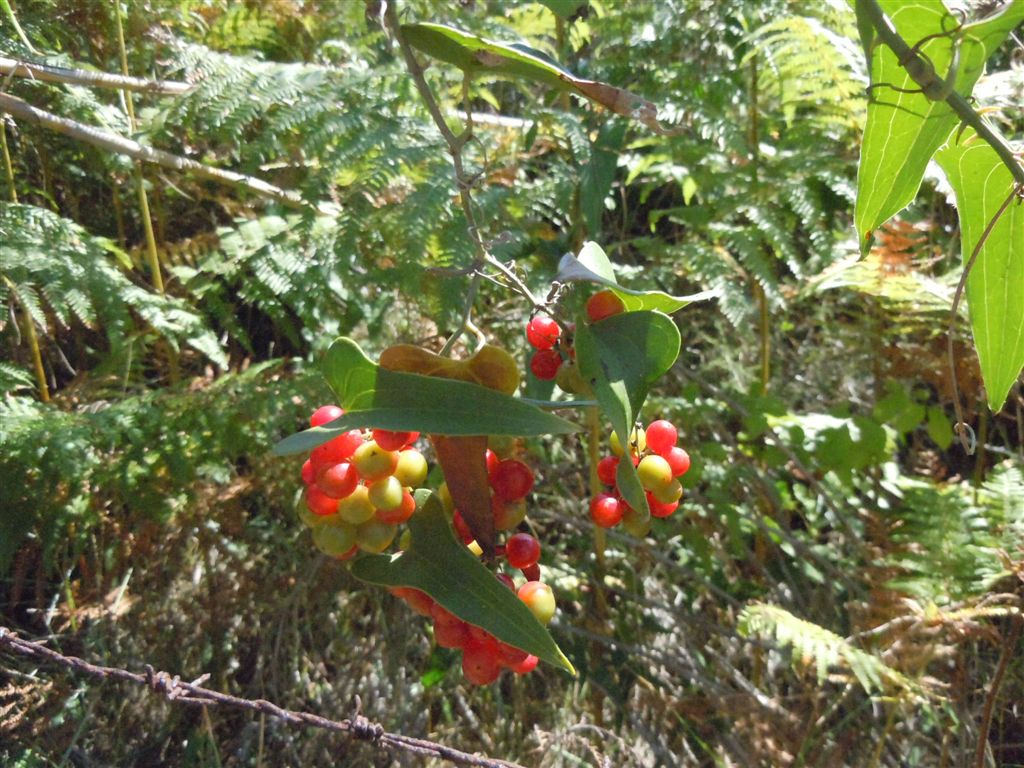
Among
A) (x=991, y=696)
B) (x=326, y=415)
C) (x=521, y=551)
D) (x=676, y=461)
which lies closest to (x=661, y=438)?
(x=676, y=461)

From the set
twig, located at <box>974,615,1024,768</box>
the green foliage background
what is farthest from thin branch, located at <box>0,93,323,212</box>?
twig, located at <box>974,615,1024,768</box>

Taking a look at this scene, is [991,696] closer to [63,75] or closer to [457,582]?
[457,582]

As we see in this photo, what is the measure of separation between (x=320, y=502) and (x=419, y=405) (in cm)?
11

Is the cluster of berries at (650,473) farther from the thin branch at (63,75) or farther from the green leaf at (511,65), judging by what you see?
the thin branch at (63,75)

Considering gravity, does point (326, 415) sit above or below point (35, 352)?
above

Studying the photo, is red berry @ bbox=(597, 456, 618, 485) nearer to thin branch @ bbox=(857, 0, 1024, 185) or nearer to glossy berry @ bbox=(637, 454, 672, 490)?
glossy berry @ bbox=(637, 454, 672, 490)

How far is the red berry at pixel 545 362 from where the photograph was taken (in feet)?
1.91

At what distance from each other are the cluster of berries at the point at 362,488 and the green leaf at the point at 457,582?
0.05ft

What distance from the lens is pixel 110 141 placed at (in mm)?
1180

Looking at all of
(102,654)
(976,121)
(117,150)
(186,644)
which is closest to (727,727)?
(186,644)

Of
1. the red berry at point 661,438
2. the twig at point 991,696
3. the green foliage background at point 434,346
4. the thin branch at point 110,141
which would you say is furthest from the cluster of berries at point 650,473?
the thin branch at point 110,141

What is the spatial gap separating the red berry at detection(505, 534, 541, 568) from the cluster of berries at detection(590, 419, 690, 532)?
0.15ft

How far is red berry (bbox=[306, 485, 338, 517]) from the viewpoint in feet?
1.60

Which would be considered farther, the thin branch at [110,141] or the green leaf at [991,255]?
the thin branch at [110,141]
